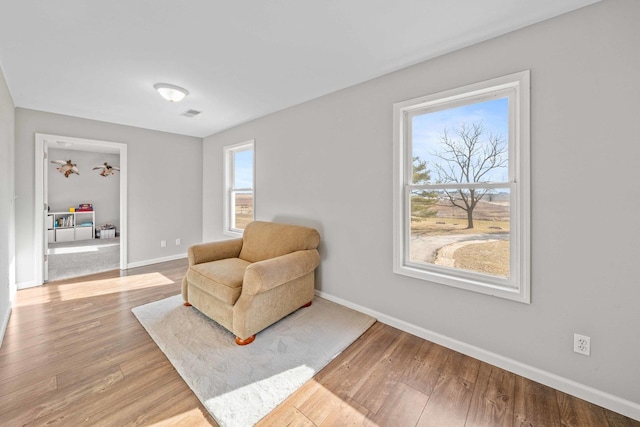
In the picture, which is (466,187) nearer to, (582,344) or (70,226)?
(582,344)

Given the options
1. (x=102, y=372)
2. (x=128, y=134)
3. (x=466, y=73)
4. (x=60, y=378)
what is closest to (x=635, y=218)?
(x=466, y=73)

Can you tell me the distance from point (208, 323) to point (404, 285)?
1874mm

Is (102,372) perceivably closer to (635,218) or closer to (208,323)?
(208,323)

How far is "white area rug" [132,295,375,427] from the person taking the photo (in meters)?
1.56

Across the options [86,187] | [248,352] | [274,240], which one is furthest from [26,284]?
[86,187]

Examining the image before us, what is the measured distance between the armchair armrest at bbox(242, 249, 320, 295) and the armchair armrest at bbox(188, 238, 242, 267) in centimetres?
95

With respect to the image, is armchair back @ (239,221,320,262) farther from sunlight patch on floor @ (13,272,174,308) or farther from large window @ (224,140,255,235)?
sunlight patch on floor @ (13,272,174,308)

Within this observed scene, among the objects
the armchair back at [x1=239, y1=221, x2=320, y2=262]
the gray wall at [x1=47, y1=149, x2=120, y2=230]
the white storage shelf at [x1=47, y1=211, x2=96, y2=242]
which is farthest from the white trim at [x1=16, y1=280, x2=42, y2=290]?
the gray wall at [x1=47, y1=149, x2=120, y2=230]

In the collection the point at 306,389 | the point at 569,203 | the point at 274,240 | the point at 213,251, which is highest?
the point at 569,203

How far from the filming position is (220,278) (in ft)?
7.50

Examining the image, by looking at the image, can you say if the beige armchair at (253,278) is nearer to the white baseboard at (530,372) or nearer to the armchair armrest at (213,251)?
the armchair armrest at (213,251)

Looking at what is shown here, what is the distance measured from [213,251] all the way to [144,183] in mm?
2466

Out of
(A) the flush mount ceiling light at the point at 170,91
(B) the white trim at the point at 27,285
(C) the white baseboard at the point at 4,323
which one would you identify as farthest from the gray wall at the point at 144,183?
(A) the flush mount ceiling light at the point at 170,91

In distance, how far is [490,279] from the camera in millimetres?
1961
